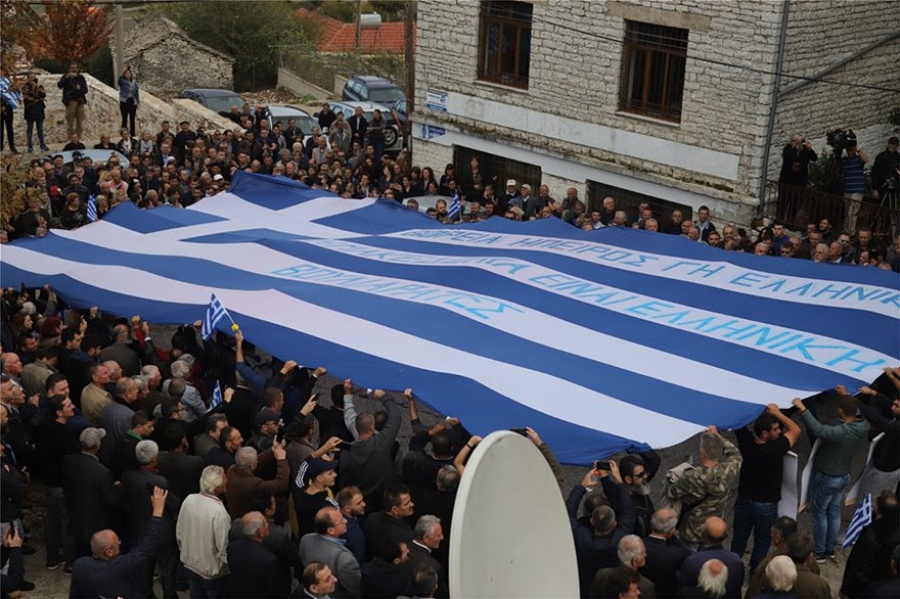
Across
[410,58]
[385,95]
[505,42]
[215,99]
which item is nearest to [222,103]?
[215,99]

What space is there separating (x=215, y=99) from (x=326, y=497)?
18.1 m

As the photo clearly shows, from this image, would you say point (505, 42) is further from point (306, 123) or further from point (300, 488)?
point (300, 488)

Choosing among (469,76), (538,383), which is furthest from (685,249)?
(469,76)

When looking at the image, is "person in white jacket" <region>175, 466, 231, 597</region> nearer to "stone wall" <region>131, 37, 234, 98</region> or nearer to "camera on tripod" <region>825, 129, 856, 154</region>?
"camera on tripod" <region>825, 129, 856, 154</region>

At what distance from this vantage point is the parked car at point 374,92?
82.0 ft

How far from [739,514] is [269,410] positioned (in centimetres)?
330

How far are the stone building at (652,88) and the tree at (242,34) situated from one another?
1701 centimetres

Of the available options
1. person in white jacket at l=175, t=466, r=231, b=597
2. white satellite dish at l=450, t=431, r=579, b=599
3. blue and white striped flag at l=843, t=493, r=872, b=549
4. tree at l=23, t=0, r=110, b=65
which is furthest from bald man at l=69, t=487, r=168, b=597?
A: tree at l=23, t=0, r=110, b=65

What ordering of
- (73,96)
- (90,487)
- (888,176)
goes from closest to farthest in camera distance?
(90,487) < (888,176) < (73,96)

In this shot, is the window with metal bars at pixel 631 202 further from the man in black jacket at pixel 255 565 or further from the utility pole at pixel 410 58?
the man in black jacket at pixel 255 565

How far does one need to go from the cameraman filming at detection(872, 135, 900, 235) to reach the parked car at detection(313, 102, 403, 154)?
9988 millimetres

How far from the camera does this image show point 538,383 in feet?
25.7

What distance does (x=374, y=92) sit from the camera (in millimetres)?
25078

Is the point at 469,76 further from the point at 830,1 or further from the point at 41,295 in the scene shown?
the point at 41,295
